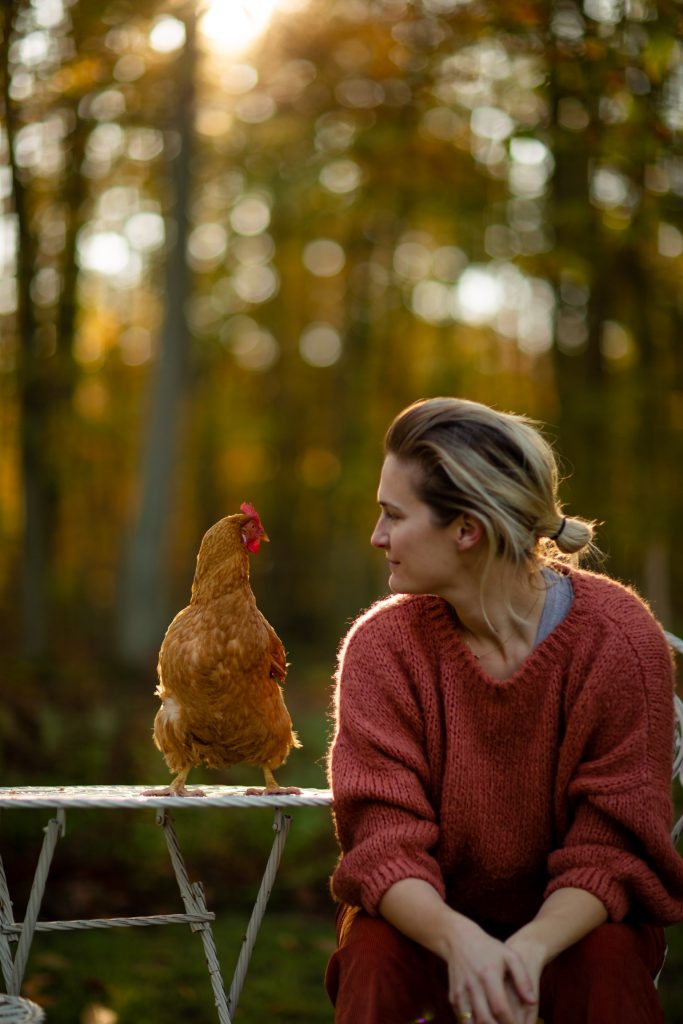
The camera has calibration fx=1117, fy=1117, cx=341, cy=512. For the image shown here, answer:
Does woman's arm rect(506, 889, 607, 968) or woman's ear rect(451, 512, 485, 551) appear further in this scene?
woman's ear rect(451, 512, 485, 551)

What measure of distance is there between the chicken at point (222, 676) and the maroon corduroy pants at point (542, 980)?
0.58 m

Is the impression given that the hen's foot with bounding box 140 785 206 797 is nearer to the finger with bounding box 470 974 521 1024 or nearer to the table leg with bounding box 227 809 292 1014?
the table leg with bounding box 227 809 292 1014

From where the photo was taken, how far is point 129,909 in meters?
5.41

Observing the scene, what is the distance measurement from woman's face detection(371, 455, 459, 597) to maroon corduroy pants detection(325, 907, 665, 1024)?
28.1 inches

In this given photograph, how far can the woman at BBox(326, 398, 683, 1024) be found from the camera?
7.25ft

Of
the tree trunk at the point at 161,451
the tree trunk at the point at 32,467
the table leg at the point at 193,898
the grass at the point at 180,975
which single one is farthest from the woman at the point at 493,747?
→ the tree trunk at the point at 161,451

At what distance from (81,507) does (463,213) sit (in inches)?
523

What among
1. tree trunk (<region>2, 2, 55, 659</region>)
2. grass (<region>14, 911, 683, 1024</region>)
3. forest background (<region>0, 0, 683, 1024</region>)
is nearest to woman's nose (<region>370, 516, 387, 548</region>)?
forest background (<region>0, 0, 683, 1024</region>)

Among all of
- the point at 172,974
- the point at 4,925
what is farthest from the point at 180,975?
the point at 4,925

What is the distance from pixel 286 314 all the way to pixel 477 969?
60.0ft

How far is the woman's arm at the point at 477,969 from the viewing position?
2.05 m

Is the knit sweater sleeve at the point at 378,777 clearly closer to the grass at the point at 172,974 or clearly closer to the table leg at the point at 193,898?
the table leg at the point at 193,898

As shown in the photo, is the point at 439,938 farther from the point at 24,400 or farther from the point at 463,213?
the point at 24,400

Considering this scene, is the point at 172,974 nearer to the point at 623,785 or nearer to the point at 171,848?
the point at 171,848
